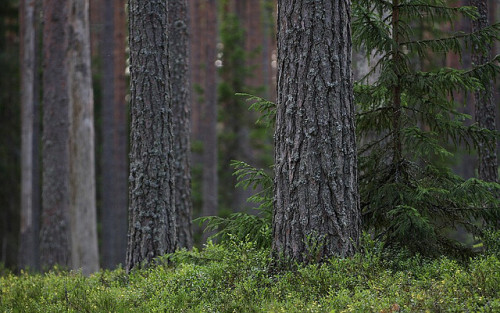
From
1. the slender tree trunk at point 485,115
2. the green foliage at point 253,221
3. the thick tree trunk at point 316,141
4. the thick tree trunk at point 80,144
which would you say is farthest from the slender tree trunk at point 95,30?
the thick tree trunk at point 316,141

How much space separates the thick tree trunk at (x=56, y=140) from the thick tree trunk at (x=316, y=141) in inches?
318

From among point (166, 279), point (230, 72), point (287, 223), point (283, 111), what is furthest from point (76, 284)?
point (230, 72)

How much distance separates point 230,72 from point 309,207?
655 inches

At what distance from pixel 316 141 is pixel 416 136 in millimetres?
1435

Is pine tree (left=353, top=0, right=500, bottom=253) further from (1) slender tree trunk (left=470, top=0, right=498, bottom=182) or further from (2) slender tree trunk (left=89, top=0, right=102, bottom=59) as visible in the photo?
(2) slender tree trunk (left=89, top=0, right=102, bottom=59)

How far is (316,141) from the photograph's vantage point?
619cm

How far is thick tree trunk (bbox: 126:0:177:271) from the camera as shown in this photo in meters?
8.04

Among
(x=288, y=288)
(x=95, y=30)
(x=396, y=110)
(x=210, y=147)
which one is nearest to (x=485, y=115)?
(x=396, y=110)

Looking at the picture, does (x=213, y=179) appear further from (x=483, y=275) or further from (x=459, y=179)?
(x=483, y=275)

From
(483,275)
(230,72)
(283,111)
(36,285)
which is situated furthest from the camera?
(230,72)

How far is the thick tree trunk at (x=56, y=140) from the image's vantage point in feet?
42.5

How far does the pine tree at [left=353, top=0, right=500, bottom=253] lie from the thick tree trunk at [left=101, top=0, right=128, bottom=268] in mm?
14351

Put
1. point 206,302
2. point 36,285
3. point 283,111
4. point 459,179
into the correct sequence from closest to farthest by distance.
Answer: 1. point 206,302
2. point 283,111
3. point 459,179
4. point 36,285

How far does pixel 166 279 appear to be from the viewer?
6629 millimetres
